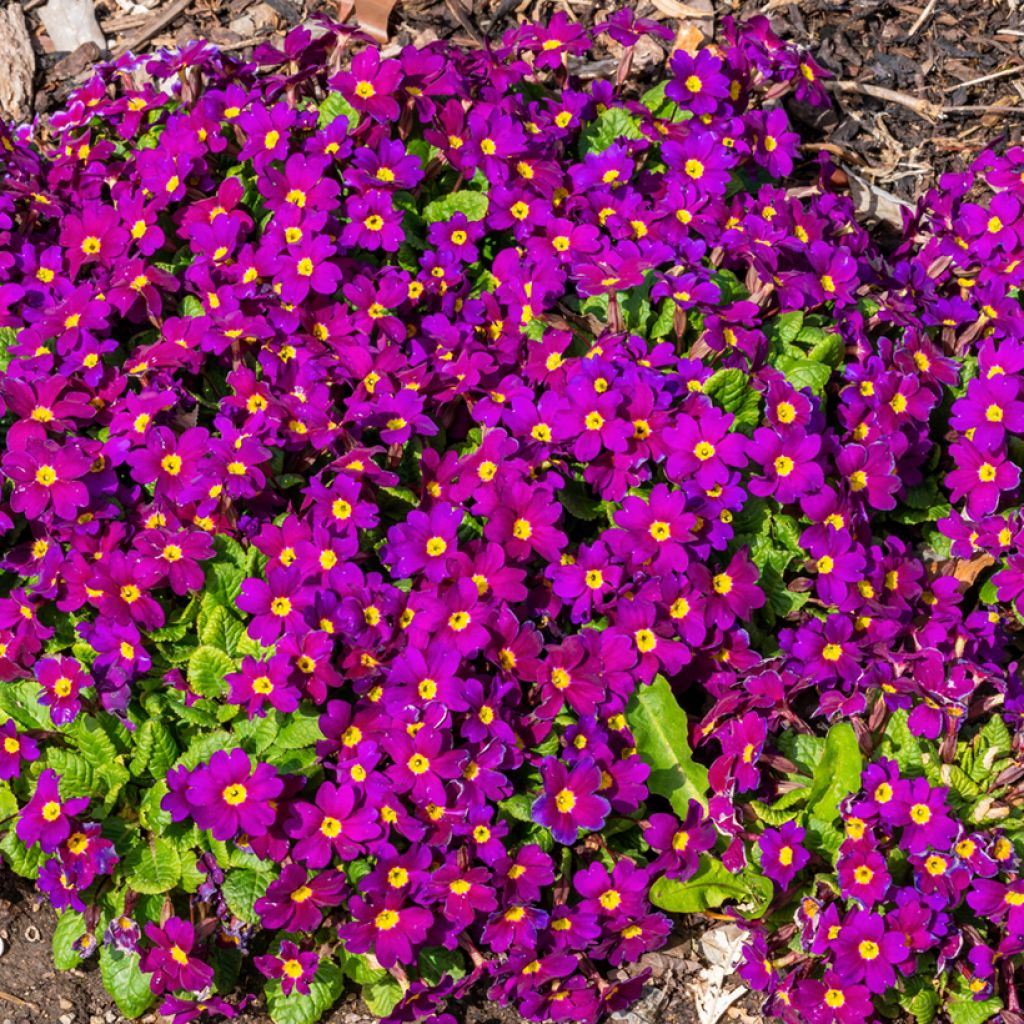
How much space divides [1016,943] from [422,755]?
1830 millimetres

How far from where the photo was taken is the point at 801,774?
4.34m

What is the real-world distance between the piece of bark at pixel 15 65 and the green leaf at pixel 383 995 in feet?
13.9

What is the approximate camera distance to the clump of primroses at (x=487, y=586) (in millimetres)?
4020

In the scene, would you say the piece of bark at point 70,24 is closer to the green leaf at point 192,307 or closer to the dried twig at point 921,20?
the green leaf at point 192,307

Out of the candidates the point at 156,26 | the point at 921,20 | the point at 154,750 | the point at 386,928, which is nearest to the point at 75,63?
the point at 156,26

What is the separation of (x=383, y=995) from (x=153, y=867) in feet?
2.62

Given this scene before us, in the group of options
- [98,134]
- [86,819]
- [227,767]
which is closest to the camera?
[227,767]

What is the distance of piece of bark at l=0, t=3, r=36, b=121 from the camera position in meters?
6.23

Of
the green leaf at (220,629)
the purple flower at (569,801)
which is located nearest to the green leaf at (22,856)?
the green leaf at (220,629)

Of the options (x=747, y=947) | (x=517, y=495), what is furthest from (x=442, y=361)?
(x=747, y=947)

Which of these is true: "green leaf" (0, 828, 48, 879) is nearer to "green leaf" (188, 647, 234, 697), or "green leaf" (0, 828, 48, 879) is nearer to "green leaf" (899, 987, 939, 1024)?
"green leaf" (188, 647, 234, 697)

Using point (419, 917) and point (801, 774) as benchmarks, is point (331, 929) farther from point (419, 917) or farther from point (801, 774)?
point (801, 774)

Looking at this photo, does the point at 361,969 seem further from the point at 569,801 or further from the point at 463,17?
the point at 463,17

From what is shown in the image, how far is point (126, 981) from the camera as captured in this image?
4.17 metres
